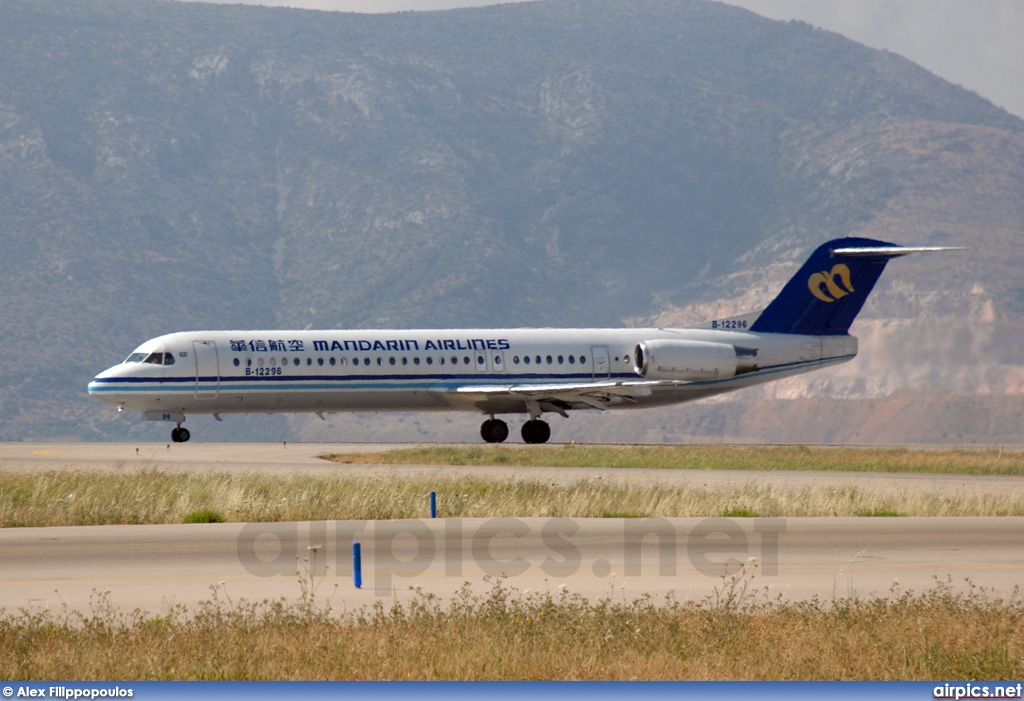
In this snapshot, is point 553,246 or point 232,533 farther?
point 553,246

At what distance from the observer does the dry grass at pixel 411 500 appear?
24.2 meters

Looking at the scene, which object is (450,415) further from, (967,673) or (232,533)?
(967,673)

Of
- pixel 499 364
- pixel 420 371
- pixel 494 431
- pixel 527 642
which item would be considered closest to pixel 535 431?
pixel 494 431

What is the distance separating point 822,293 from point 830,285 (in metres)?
0.39

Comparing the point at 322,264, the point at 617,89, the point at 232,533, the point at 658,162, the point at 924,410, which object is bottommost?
the point at 232,533

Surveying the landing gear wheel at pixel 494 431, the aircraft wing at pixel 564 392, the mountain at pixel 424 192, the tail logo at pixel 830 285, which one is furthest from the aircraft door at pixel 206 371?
the mountain at pixel 424 192

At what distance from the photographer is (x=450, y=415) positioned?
114062mm

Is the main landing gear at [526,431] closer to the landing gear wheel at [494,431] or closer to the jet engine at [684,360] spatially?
the landing gear wheel at [494,431]

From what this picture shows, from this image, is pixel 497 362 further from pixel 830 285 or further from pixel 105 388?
pixel 830 285

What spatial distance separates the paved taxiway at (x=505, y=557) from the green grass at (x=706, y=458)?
47.6ft

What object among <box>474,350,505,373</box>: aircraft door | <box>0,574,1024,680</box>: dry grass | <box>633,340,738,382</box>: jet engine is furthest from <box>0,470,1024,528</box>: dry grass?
<box>633,340,738,382</box>: jet engine

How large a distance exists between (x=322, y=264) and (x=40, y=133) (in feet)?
107

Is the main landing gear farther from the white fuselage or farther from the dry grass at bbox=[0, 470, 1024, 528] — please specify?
the dry grass at bbox=[0, 470, 1024, 528]

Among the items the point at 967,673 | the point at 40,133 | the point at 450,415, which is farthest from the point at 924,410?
the point at 40,133
